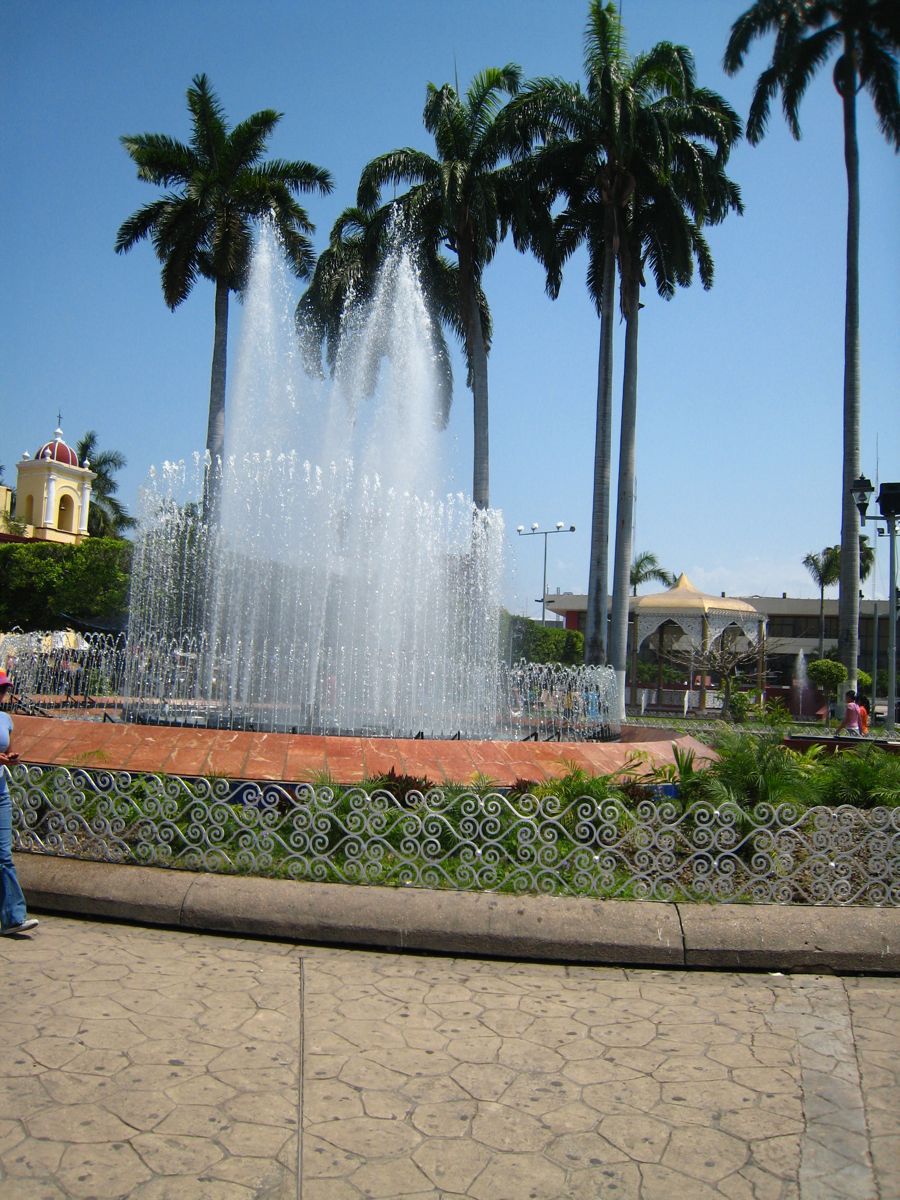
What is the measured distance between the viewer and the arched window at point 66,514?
48188 millimetres

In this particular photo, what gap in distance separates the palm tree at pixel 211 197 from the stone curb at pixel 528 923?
2013 centimetres

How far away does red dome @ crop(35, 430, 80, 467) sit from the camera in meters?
47.8

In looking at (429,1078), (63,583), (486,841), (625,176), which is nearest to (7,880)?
(486,841)

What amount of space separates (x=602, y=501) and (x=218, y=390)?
9.08m

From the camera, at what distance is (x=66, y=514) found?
4844cm

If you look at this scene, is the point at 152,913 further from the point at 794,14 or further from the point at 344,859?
the point at 794,14

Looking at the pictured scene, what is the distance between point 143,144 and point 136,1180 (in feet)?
83.4

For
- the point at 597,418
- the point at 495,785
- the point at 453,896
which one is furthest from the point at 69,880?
the point at 597,418

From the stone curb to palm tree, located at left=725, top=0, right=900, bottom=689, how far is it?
15524 mm

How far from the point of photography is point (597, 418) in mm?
20859

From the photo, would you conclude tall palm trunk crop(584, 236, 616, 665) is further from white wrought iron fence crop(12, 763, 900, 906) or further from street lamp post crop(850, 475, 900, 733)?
white wrought iron fence crop(12, 763, 900, 906)

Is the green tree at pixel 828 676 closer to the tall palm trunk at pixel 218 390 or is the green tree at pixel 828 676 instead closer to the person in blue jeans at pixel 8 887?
the tall palm trunk at pixel 218 390

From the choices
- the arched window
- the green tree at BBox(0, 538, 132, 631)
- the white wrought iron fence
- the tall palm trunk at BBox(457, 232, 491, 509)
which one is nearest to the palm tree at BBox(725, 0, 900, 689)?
the tall palm trunk at BBox(457, 232, 491, 509)

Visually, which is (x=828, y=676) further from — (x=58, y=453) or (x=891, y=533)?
(x=58, y=453)
